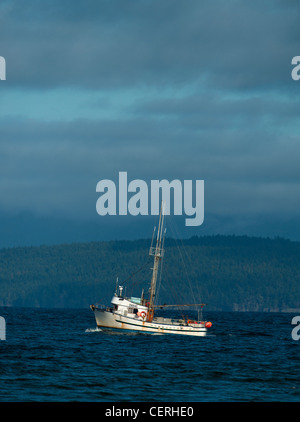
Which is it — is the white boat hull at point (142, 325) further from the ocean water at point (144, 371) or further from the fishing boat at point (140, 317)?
the ocean water at point (144, 371)

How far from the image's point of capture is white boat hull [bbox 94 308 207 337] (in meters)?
135

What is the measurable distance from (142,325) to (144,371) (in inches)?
2290

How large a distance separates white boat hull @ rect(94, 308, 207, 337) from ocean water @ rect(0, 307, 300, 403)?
12.9 m

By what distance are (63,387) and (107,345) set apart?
48317 mm

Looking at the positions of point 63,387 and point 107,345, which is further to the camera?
point 107,345

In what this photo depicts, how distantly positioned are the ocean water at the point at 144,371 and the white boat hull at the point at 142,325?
12899mm

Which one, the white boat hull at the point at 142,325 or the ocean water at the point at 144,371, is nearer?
the ocean water at the point at 144,371

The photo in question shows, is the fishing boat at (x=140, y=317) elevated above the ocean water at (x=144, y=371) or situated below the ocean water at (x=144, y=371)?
above

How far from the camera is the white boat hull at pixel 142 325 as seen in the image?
443 ft

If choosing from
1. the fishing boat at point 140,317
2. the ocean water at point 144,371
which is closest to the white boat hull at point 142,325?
the fishing boat at point 140,317

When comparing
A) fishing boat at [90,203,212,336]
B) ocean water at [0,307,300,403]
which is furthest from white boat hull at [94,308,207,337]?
ocean water at [0,307,300,403]

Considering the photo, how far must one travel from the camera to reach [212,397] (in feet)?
194
